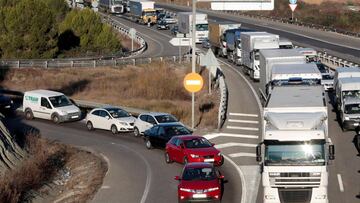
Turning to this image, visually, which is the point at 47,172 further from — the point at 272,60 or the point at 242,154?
the point at 272,60

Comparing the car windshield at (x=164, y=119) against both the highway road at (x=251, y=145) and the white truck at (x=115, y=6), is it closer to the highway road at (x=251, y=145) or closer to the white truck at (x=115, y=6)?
the highway road at (x=251, y=145)

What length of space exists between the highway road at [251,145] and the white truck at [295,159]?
8.21 ft

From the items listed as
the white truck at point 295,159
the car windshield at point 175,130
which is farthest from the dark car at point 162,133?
the white truck at point 295,159

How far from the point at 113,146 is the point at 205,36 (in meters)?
44.7

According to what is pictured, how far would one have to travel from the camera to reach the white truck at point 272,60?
124 ft

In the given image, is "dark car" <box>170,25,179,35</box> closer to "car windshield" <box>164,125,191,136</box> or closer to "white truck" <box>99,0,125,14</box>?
"white truck" <box>99,0,125,14</box>

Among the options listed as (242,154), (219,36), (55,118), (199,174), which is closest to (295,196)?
(199,174)

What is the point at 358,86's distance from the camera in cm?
3606

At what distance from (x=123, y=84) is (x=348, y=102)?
28.7 meters

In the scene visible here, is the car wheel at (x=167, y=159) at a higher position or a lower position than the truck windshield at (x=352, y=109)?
lower

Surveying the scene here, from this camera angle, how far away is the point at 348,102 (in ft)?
→ 115

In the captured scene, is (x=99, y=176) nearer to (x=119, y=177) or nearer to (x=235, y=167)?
(x=119, y=177)

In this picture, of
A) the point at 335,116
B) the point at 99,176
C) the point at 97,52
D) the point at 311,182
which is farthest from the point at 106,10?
the point at 311,182

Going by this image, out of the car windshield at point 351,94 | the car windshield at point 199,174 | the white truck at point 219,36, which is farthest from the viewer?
the white truck at point 219,36
